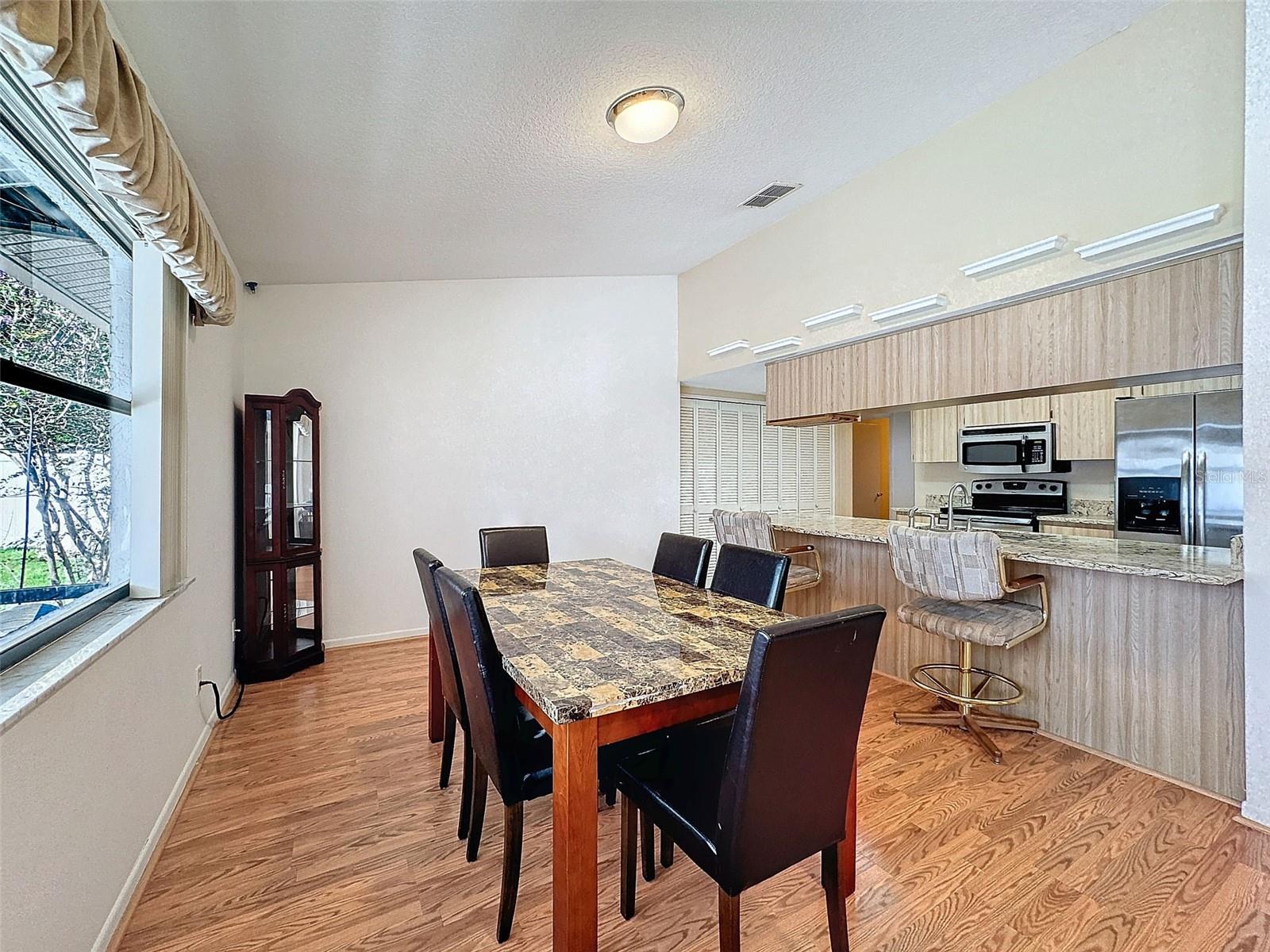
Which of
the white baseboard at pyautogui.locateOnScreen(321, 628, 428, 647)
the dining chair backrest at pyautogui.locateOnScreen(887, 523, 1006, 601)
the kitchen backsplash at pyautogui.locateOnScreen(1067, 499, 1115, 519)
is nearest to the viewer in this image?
the dining chair backrest at pyautogui.locateOnScreen(887, 523, 1006, 601)

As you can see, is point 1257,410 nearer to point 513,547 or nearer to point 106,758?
point 513,547

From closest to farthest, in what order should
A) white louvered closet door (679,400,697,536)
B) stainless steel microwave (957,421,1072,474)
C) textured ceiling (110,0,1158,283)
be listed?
1. textured ceiling (110,0,1158,283)
2. stainless steel microwave (957,421,1072,474)
3. white louvered closet door (679,400,697,536)

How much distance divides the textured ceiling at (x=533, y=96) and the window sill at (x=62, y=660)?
5.71ft

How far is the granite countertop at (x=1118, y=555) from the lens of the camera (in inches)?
84.2

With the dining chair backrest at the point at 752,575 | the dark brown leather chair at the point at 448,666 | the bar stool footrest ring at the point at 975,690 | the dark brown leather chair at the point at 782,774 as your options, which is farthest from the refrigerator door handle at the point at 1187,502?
the dark brown leather chair at the point at 448,666

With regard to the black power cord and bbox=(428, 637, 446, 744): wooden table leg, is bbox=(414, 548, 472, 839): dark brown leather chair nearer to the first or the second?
bbox=(428, 637, 446, 744): wooden table leg

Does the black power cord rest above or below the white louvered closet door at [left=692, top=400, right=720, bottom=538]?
below

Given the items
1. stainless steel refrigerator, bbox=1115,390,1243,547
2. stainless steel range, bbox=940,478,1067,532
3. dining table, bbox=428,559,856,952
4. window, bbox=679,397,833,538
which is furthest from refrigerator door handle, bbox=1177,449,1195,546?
dining table, bbox=428,559,856,952

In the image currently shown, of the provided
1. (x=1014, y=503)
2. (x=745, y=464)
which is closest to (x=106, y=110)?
(x=745, y=464)

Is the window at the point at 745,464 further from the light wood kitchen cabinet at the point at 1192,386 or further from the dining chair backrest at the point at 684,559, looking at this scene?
the light wood kitchen cabinet at the point at 1192,386

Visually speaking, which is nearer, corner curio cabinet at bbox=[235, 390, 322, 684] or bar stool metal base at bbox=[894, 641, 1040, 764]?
bar stool metal base at bbox=[894, 641, 1040, 764]

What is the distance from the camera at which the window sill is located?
45.2 inches

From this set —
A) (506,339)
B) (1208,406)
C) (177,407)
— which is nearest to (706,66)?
(177,407)

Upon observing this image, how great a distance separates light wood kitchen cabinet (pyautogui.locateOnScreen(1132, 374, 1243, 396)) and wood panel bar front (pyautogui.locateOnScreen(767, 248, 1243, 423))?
1.40 metres
